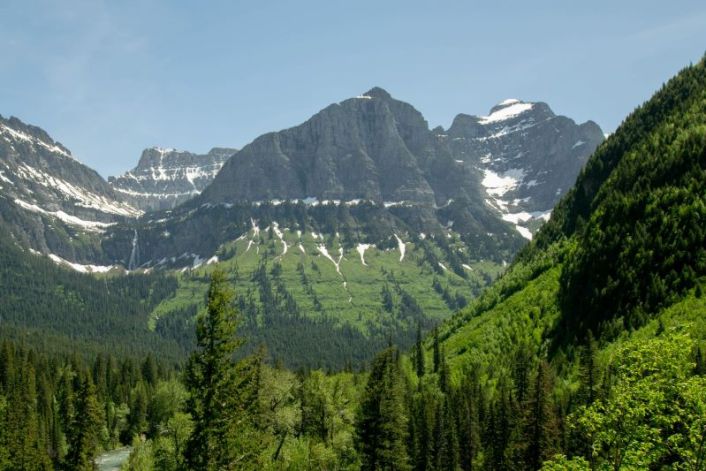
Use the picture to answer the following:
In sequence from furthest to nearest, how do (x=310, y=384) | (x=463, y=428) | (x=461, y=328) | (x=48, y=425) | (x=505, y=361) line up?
(x=461, y=328) < (x=48, y=425) < (x=505, y=361) < (x=310, y=384) < (x=463, y=428)

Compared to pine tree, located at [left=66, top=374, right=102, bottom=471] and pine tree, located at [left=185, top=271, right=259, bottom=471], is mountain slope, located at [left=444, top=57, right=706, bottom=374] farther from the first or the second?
pine tree, located at [left=66, top=374, right=102, bottom=471]

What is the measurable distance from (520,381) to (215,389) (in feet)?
216

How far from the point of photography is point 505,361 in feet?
429

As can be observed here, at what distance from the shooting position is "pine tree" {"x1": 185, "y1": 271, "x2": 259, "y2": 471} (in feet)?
123

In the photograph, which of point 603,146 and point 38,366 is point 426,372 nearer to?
point 603,146

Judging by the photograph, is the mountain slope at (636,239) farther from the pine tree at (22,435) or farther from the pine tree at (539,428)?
the pine tree at (22,435)

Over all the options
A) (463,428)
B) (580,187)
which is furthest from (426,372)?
(580,187)

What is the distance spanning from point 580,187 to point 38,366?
17222cm

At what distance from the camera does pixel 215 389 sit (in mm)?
37875

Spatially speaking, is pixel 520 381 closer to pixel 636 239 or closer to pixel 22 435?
pixel 636 239

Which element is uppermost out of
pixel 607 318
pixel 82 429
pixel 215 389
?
pixel 215 389

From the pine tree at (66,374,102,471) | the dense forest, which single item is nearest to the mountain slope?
the dense forest

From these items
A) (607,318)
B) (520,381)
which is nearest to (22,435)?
(520,381)

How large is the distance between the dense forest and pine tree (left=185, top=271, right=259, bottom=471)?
0.31 ft
